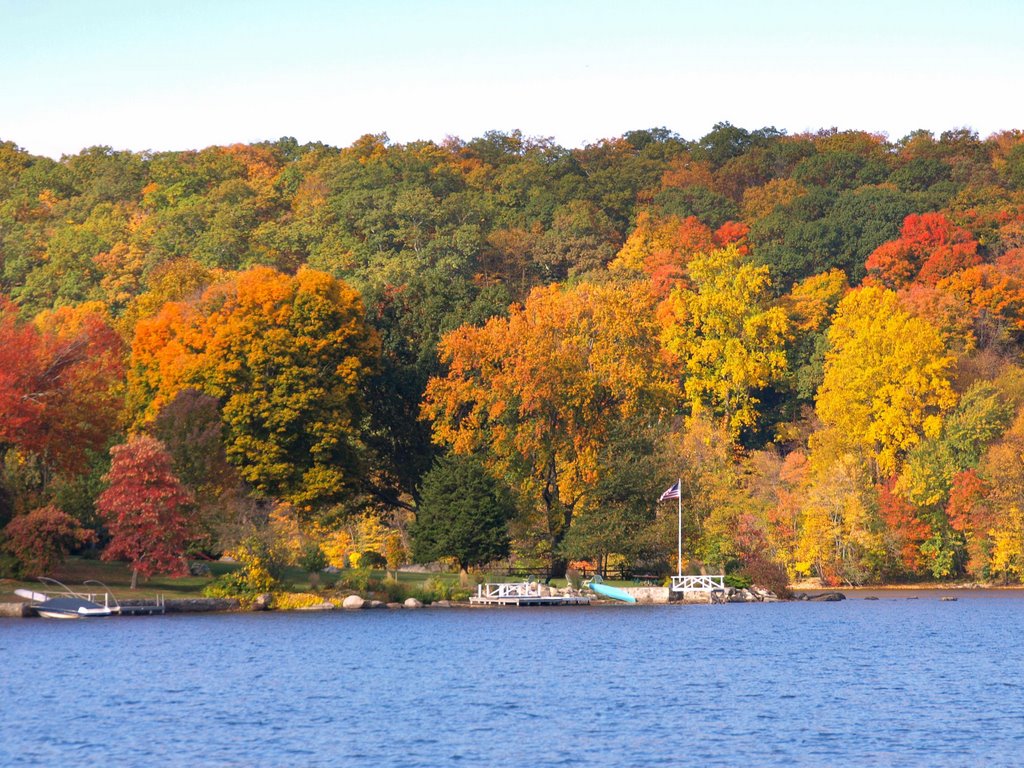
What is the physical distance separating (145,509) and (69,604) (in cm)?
425

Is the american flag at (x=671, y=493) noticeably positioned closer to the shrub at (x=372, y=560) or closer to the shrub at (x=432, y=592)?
the shrub at (x=432, y=592)

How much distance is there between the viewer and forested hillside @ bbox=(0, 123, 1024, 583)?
5856 centimetres

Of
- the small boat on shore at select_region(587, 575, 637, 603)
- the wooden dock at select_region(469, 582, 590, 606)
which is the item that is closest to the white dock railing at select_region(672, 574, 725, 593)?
the small boat on shore at select_region(587, 575, 637, 603)

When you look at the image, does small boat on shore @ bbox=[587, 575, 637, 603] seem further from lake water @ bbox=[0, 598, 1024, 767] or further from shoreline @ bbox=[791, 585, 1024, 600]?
shoreline @ bbox=[791, 585, 1024, 600]

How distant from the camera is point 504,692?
33.6 metres

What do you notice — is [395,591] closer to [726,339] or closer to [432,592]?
[432,592]

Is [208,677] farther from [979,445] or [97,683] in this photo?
[979,445]

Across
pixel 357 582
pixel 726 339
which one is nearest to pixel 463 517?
pixel 357 582

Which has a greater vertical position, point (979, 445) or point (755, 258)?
point (755, 258)

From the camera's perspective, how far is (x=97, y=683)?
33.9m

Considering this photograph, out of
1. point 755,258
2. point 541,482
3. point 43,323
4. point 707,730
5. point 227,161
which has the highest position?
point 227,161

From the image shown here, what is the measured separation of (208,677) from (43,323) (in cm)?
5491

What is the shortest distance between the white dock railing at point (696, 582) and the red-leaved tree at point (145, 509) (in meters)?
21.3

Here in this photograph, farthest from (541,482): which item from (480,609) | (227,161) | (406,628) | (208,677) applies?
(227,161)
